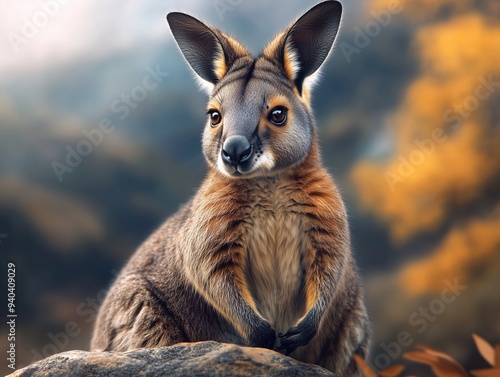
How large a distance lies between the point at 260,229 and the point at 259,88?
2.38ft

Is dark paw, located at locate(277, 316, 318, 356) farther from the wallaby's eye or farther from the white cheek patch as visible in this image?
the wallaby's eye

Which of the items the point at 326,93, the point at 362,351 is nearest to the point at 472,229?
the point at 326,93

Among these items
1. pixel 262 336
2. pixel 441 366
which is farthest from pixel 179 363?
pixel 441 366

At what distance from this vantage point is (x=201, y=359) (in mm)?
3178

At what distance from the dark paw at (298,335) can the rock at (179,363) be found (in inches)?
10.8

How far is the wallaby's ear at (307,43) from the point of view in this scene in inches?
151

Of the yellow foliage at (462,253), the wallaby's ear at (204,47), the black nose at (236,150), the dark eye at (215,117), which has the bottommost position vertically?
the yellow foliage at (462,253)

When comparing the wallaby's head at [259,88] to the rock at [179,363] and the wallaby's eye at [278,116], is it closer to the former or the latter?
the wallaby's eye at [278,116]

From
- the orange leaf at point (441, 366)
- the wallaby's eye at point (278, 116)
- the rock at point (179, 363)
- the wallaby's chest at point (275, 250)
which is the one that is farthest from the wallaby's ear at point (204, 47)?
the orange leaf at point (441, 366)

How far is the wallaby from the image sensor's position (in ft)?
12.0

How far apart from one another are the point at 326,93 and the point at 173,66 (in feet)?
4.14

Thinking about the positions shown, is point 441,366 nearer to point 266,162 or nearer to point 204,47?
point 266,162

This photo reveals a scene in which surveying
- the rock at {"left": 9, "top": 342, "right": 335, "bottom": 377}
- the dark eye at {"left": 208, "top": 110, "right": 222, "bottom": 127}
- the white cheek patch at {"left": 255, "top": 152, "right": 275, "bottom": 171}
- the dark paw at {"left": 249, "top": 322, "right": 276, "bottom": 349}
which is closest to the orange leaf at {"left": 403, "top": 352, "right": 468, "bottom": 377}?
the rock at {"left": 9, "top": 342, "right": 335, "bottom": 377}

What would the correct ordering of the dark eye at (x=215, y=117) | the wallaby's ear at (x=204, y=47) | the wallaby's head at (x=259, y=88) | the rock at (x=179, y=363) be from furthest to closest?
the wallaby's ear at (x=204, y=47)
the dark eye at (x=215, y=117)
the wallaby's head at (x=259, y=88)
the rock at (x=179, y=363)
